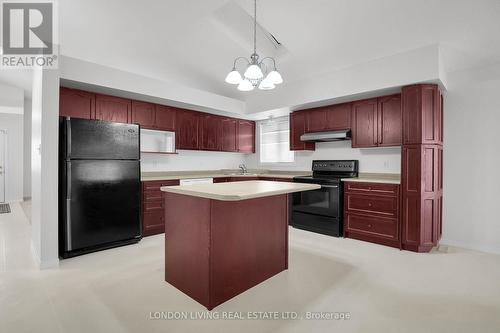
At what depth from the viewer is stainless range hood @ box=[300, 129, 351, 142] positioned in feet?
13.8

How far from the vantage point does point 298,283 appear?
2.49m

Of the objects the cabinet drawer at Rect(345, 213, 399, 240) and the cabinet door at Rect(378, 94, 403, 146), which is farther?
the cabinet door at Rect(378, 94, 403, 146)

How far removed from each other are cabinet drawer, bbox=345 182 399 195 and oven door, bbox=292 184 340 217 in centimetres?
20

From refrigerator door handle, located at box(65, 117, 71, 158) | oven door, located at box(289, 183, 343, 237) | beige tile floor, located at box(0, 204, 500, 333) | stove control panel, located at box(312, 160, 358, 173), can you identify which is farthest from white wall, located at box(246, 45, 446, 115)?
refrigerator door handle, located at box(65, 117, 71, 158)

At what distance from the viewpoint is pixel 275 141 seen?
19.4ft

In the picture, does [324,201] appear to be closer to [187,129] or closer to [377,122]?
[377,122]

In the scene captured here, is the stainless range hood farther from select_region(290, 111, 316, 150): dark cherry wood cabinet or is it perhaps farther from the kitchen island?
the kitchen island

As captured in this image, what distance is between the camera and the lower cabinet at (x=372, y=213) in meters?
3.55

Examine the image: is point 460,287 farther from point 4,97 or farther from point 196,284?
point 4,97

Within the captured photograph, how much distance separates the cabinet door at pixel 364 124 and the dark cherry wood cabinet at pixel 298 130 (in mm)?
960

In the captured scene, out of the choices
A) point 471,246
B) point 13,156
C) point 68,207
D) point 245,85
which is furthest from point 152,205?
point 13,156

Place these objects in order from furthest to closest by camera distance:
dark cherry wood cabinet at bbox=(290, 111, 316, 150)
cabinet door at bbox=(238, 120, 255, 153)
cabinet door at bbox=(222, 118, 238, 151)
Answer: cabinet door at bbox=(238, 120, 255, 153)
cabinet door at bbox=(222, 118, 238, 151)
dark cherry wood cabinet at bbox=(290, 111, 316, 150)

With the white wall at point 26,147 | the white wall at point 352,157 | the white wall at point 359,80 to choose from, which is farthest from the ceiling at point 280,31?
the white wall at point 26,147

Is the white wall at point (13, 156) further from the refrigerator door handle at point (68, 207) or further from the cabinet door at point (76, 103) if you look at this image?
the refrigerator door handle at point (68, 207)
